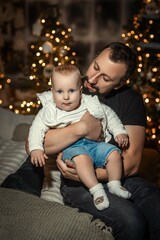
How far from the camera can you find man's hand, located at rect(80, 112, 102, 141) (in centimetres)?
180

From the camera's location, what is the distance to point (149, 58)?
13.3 ft

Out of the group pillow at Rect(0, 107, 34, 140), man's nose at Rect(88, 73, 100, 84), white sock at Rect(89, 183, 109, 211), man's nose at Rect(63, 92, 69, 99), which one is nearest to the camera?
white sock at Rect(89, 183, 109, 211)

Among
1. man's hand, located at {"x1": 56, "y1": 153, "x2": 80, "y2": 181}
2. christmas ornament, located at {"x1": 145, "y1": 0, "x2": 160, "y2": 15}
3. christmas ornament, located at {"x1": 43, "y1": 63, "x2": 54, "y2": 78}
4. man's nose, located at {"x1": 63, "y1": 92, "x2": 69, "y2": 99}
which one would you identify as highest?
christmas ornament, located at {"x1": 145, "y1": 0, "x2": 160, "y2": 15}

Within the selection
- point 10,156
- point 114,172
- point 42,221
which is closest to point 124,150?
point 114,172

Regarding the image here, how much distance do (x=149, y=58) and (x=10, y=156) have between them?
7.47 feet

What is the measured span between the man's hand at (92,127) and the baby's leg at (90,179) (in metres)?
0.14

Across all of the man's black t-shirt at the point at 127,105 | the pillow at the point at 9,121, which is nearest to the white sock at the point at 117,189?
the man's black t-shirt at the point at 127,105

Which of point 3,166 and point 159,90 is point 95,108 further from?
point 159,90

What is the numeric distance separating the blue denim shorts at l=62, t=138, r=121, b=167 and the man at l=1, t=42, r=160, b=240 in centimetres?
3

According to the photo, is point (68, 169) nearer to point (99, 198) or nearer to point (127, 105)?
point (99, 198)

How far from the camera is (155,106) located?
387 centimetres

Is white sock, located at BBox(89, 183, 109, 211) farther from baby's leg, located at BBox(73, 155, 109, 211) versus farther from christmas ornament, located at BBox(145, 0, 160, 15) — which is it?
christmas ornament, located at BBox(145, 0, 160, 15)

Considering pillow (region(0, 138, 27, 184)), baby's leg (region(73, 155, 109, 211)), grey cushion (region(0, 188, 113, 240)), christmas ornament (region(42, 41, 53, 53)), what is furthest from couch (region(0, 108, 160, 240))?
christmas ornament (region(42, 41, 53, 53))

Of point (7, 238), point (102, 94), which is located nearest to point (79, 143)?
point (102, 94)
